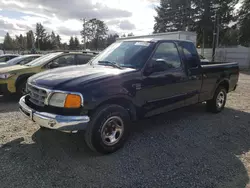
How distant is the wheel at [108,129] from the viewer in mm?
3268

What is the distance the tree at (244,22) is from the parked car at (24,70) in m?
27.9

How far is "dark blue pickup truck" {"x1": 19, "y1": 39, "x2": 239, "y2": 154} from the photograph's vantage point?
3.12 metres

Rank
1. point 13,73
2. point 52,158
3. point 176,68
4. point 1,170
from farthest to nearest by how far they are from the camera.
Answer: point 13,73 < point 176,68 < point 52,158 < point 1,170

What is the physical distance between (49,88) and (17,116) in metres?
2.80

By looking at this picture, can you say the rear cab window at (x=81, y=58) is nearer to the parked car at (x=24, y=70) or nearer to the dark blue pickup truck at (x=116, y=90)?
the parked car at (x=24, y=70)

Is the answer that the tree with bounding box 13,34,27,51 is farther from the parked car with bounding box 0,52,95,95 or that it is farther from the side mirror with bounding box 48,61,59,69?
the side mirror with bounding box 48,61,59,69

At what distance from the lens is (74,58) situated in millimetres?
7875

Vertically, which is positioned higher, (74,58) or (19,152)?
(74,58)

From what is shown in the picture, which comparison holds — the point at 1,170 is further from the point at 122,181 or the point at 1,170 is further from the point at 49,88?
the point at 122,181

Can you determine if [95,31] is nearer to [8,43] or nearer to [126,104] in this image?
[8,43]

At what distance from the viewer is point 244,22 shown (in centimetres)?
2880

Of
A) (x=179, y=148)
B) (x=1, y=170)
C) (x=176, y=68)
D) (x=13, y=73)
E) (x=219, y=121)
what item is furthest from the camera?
(x=13, y=73)

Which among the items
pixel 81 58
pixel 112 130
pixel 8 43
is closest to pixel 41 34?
pixel 8 43

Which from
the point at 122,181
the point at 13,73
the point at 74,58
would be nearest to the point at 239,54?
the point at 74,58
